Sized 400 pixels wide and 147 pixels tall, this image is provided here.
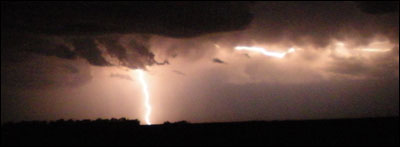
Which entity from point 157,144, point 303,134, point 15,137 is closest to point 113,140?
point 157,144

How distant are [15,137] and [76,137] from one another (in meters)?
3.92

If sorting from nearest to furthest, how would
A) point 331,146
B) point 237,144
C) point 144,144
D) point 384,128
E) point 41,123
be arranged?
point 331,146 < point 237,144 < point 144,144 < point 384,128 < point 41,123

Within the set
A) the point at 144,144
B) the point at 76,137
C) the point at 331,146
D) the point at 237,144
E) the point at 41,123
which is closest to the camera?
the point at 331,146

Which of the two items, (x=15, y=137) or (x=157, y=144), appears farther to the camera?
(x=15, y=137)

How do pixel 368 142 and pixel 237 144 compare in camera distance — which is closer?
pixel 368 142

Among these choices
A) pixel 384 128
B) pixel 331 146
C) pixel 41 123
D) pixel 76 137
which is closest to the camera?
pixel 331 146

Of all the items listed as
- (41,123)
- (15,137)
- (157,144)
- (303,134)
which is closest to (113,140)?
(157,144)

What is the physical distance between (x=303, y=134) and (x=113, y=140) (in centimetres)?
1173

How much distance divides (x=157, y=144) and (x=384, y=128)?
13988 millimetres

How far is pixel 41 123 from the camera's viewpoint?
102ft

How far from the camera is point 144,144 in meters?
19.3

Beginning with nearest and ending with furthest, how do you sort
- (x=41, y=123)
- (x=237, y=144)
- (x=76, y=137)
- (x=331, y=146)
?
(x=331, y=146) < (x=237, y=144) < (x=76, y=137) < (x=41, y=123)

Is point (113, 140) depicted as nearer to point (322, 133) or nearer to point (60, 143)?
point (60, 143)

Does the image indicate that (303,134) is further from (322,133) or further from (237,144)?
(237,144)
